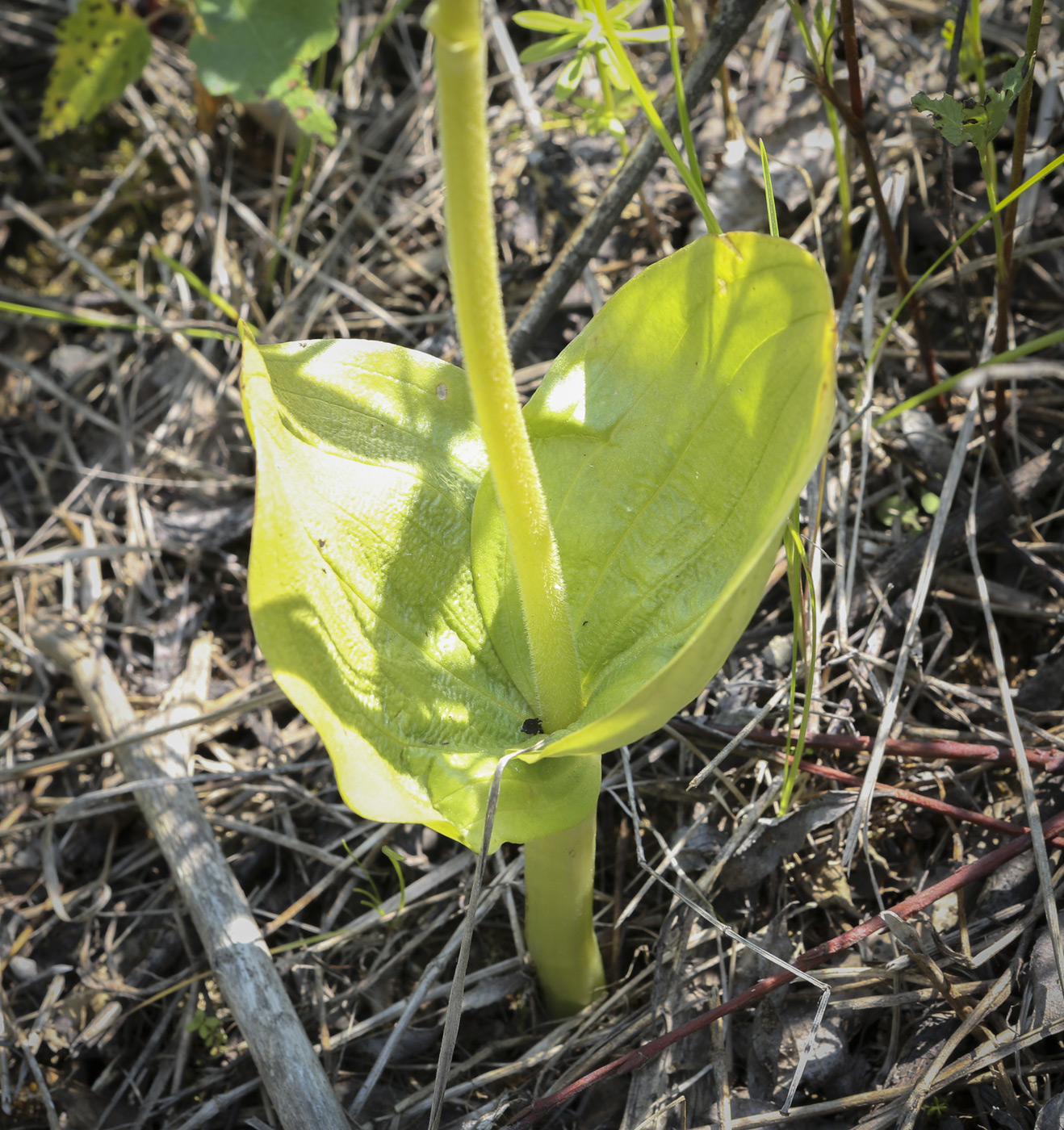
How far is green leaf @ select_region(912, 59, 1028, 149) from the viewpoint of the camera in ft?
3.62

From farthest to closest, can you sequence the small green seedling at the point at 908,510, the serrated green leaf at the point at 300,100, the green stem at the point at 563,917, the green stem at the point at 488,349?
1. the serrated green leaf at the point at 300,100
2. the small green seedling at the point at 908,510
3. the green stem at the point at 563,917
4. the green stem at the point at 488,349

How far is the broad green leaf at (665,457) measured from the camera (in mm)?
855

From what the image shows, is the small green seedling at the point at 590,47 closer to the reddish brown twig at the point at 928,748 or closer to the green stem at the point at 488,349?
the green stem at the point at 488,349

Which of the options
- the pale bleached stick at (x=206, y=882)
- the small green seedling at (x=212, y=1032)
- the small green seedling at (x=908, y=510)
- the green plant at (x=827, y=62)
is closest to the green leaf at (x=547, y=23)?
the green plant at (x=827, y=62)

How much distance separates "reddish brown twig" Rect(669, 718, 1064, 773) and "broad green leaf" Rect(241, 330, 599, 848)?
0.45 meters

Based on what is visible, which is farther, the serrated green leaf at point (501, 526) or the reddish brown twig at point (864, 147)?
the reddish brown twig at point (864, 147)

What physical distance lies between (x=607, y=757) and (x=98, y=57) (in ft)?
5.79

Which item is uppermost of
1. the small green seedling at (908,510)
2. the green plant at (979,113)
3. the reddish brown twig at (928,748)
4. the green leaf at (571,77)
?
the green leaf at (571,77)

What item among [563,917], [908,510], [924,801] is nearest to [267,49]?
[908,510]

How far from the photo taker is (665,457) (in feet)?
3.41

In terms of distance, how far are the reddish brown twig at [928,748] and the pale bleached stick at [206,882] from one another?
0.70 m

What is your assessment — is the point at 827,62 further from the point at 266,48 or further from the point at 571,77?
the point at 266,48

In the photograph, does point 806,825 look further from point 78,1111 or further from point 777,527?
point 78,1111

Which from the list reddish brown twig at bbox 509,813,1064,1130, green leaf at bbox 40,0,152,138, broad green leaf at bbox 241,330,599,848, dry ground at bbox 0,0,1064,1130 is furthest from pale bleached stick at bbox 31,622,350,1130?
green leaf at bbox 40,0,152,138
